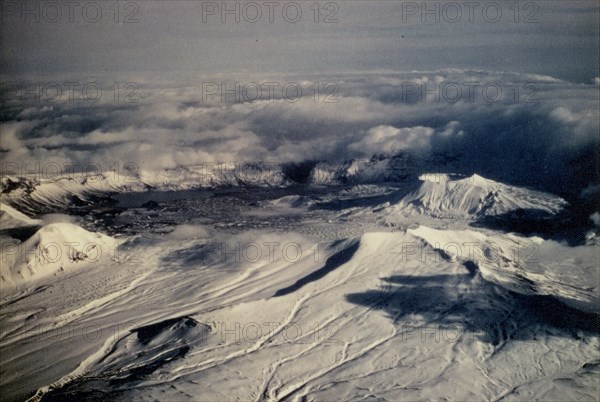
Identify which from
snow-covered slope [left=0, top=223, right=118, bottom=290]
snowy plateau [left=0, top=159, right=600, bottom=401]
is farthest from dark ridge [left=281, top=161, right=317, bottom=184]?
snow-covered slope [left=0, top=223, right=118, bottom=290]

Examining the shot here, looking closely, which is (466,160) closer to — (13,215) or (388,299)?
(388,299)

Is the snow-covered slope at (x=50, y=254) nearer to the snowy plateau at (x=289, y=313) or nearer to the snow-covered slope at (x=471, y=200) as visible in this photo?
the snowy plateau at (x=289, y=313)

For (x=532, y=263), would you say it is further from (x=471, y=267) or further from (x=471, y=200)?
(x=471, y=200)

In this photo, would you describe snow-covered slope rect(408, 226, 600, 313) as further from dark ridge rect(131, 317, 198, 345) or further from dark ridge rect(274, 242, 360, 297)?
dark ridge rect(131, 317, 198, 345)

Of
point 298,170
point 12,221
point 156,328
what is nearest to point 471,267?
point 156,328

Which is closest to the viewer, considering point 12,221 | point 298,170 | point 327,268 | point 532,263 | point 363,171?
point 327,268

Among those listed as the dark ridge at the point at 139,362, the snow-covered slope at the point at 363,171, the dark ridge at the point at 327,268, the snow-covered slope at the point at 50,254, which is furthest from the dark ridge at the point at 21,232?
the snow-covered slope at the point at 363,171
